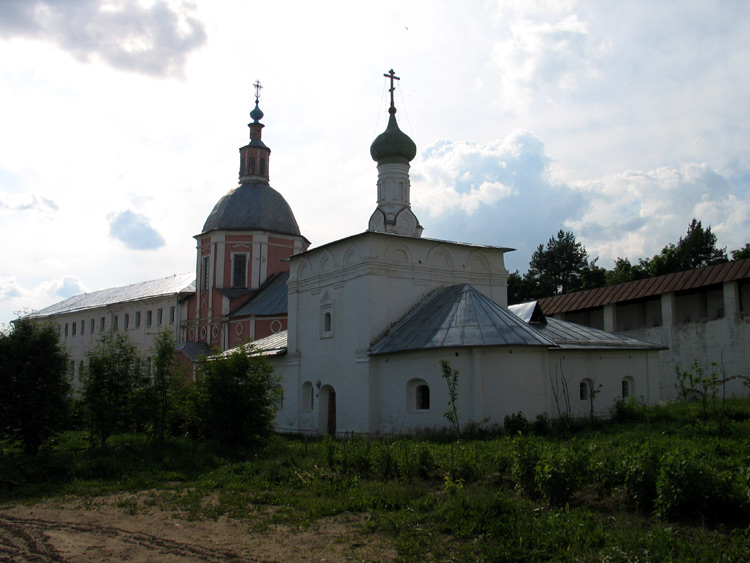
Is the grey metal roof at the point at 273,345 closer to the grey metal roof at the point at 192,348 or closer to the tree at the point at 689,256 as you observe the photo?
the grey metal roof at the point at 192,348

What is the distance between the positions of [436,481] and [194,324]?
25429mm

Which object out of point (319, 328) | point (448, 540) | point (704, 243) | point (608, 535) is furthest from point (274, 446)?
point (704, 243)

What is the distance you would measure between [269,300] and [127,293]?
61.8ft

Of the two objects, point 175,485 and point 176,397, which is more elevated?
point 176,397

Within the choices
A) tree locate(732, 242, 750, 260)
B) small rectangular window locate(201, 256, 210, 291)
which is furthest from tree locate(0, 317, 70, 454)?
tree locate(732, 242, 750, 260)

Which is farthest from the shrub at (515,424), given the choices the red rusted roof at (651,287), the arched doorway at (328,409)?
the red rusted roof at (651,287)

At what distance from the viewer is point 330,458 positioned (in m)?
11.2

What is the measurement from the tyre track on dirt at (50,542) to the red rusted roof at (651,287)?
18.6 metres

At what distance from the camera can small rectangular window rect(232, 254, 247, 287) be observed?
31797 mm

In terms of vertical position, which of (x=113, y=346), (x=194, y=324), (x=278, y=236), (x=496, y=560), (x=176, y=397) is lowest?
(x=496, y=560)

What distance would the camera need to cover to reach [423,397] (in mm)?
15812

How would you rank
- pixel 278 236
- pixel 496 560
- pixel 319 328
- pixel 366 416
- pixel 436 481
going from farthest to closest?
pixel 278 236
pixel 319 328
pixel 366 416
pixel 436 481
pixel 496 560

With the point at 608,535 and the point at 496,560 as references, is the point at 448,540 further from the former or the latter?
the point at 608,535

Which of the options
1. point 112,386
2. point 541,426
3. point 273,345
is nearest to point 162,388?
point 112,386
